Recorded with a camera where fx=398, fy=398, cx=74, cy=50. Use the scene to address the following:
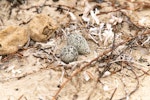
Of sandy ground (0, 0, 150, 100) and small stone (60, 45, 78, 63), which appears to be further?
small stone (60, 45, 78, 63)

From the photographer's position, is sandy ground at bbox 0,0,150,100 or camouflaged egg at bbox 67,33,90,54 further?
camouflaged egg at bbox 67,33,90,54
